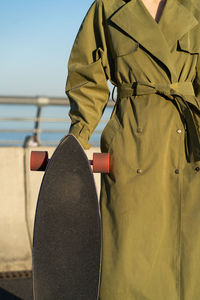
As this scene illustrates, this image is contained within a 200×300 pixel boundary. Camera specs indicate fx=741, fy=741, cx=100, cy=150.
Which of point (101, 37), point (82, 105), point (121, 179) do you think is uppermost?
point (101, 37)

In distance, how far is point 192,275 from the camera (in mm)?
3727

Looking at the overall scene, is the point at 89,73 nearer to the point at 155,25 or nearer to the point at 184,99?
the point at 155,25

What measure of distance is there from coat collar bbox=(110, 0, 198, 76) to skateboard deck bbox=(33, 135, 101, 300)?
2.22 feet

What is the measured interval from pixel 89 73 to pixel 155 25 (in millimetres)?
434

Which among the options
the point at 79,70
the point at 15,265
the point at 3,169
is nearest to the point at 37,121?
the point at 3,169

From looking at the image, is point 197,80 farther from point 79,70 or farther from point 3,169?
point 3,169

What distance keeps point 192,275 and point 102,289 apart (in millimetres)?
466

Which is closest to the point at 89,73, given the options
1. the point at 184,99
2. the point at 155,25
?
the point at 155,25

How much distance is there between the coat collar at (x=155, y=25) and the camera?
151 inches

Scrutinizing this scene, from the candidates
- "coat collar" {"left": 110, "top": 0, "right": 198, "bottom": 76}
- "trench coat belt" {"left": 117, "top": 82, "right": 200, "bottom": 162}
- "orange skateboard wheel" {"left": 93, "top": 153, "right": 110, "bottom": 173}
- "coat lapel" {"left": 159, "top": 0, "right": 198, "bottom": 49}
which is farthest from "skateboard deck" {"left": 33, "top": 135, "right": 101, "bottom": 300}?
"coat lapel" {"left": 159, "top": 0, "right": 198, "bottom": 49}

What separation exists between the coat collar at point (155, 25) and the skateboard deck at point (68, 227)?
2.22 feet

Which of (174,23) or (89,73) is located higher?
(174,23)

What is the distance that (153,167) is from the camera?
373cm

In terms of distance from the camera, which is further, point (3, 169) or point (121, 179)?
point (3, 169)
